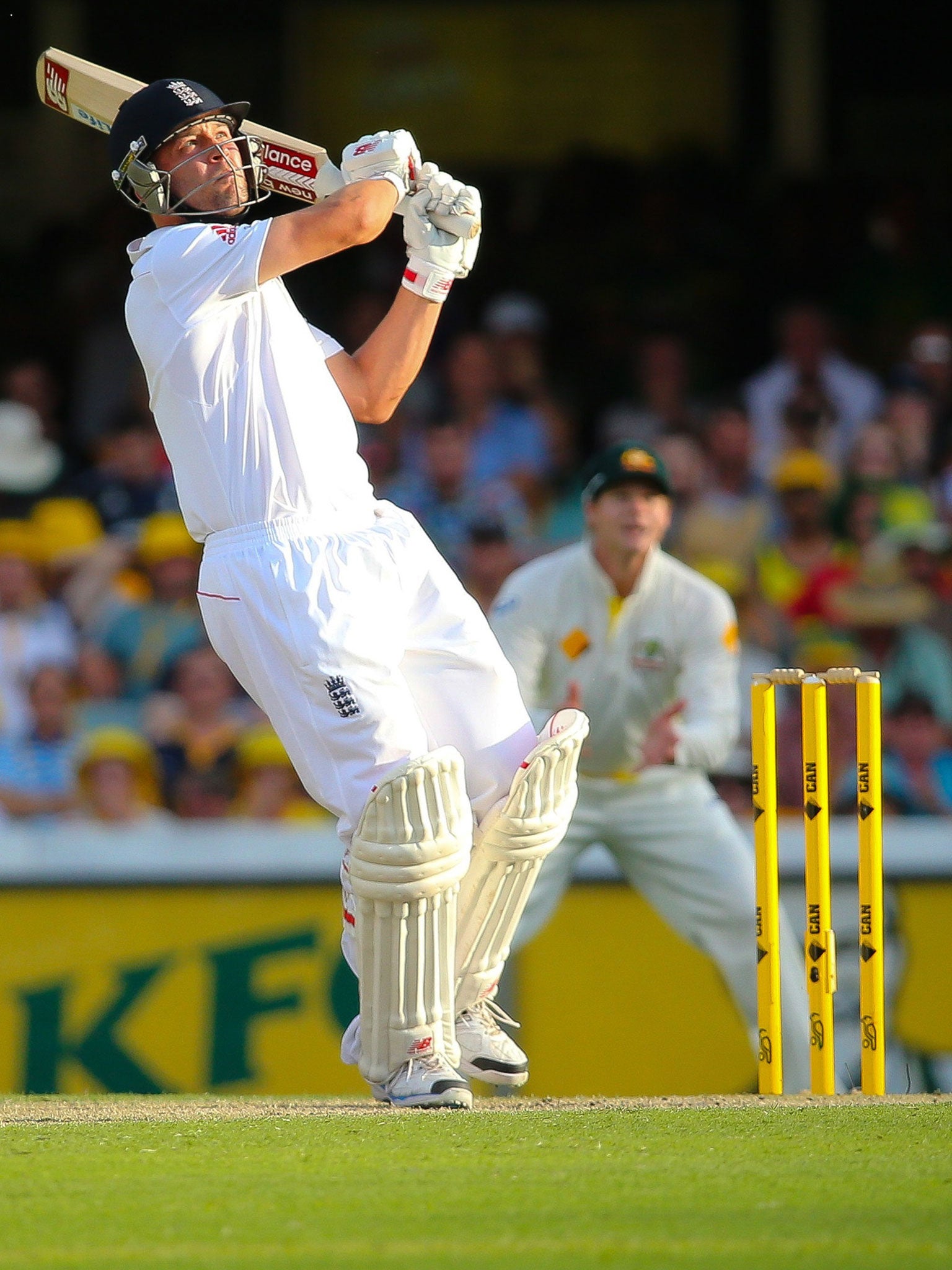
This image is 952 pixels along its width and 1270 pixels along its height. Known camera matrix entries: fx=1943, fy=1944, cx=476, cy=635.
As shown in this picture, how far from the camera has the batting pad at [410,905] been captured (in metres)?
3.53

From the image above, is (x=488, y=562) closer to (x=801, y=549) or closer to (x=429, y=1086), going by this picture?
(x=801, y=549)

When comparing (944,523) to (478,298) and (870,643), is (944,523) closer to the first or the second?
(870,643)

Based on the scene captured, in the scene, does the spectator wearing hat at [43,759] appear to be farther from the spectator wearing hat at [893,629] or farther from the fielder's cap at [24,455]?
the spectator wearing hat at [893,629]

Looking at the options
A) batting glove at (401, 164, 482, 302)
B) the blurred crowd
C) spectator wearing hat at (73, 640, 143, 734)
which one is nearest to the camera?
batting glove at (401, 164, 482, 302)

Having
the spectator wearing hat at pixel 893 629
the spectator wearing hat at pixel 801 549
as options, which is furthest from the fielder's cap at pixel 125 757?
the spectator wearing hat at pixel 893 629

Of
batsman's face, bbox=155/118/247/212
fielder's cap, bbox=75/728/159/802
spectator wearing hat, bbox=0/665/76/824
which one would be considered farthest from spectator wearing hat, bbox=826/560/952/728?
batsman's face, bbox=155/118/247/212

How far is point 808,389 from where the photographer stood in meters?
8.99

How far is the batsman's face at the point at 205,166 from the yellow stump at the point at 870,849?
5.31 feet

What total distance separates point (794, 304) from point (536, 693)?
4.37 metres

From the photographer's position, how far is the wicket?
157 inches

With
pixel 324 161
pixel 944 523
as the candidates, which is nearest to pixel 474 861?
pixel 324 161

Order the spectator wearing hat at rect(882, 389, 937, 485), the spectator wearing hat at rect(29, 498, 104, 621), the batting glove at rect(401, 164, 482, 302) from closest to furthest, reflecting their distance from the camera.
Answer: the batting glove at rect(401, 164, 482, 302) → the spectator wearing hat at rect(29, 498, 104, 621) → the spectator wearing hat at rect(882, 389, 937, 485)

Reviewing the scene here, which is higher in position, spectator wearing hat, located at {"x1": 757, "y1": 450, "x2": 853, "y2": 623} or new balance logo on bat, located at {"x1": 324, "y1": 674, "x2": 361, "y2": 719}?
spectator wearing hat, located at {"x1": 757, "y1": 450, "x2": 853, "y2": 623}

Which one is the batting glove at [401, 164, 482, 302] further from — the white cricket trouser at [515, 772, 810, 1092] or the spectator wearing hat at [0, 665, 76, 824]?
the spectator wearing hat at [0, 665, 76, 824]
